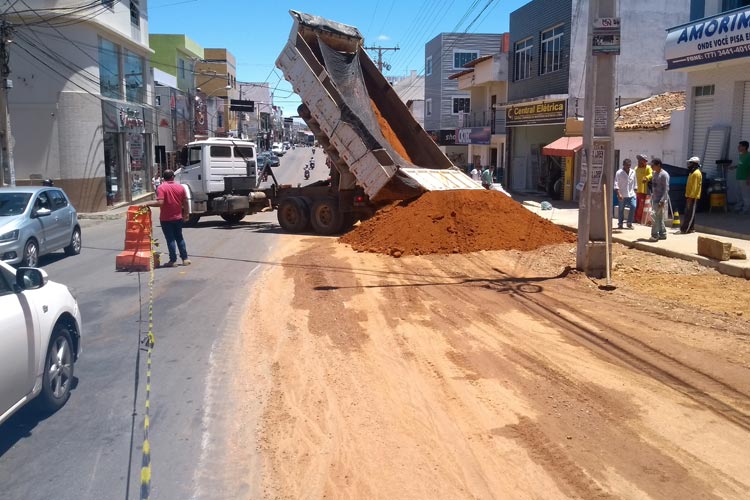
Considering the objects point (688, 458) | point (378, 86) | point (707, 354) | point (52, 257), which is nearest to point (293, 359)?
point (688, 458)

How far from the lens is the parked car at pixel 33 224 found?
12.4 meters

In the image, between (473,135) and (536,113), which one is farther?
(473,135)

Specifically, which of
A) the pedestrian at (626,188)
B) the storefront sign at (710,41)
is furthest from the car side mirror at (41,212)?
the storefront sign at (710,41)

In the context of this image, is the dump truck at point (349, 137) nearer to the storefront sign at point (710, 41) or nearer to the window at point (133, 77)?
the storefront sign at point (710, 41)

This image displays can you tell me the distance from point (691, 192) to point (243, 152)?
538 inches

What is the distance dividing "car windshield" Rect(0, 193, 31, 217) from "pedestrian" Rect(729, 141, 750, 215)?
52.2 feet

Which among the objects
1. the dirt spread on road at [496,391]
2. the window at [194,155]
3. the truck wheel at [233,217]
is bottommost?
the dirt spread on road at [496,391]

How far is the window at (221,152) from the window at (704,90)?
46.5 feet

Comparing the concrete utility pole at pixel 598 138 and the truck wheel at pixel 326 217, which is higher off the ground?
the concrete utility pole at pixel 598 138

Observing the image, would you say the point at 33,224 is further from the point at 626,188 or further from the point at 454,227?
the point at 626,188

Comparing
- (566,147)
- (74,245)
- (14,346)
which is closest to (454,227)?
(74,245)

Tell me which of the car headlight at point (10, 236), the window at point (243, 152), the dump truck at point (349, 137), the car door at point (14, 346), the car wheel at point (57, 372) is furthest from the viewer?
the window at point (243, 152)

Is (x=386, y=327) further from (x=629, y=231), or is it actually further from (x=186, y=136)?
(x=186, y=136)

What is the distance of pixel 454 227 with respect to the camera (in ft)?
48.4
